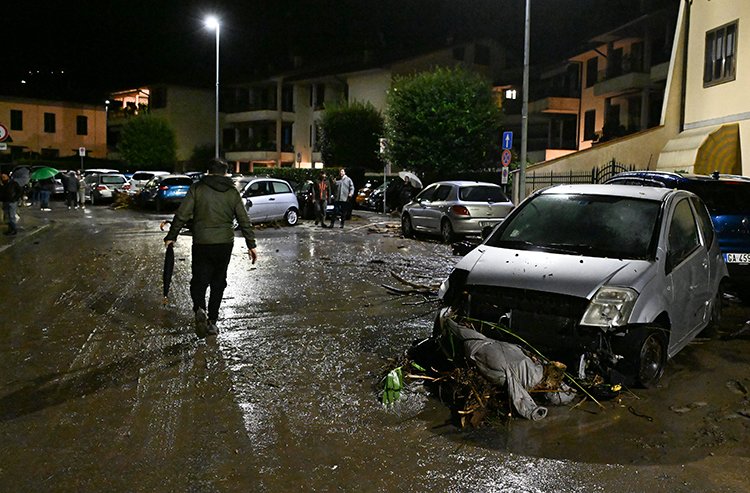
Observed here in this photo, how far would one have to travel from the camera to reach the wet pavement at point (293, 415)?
179 inches

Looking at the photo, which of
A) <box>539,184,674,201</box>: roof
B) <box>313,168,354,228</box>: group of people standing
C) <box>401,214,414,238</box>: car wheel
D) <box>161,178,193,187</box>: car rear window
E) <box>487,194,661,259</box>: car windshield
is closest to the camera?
<box>487,194,661,259</box>: car windshield

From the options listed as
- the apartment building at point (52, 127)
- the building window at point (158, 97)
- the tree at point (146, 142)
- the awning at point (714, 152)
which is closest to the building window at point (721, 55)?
the awning at point (714, 152)

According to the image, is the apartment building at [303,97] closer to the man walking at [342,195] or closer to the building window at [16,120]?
the building window at [16,120]

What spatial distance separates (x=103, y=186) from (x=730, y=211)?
111ft

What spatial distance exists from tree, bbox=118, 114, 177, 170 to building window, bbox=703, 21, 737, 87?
4962 centimetres

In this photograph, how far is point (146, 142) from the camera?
62.7 meters

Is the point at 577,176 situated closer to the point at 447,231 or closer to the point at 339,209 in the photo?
the point at 339,209

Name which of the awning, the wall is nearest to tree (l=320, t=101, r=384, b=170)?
the wall

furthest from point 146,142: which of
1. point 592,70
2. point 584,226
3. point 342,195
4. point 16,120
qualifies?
point 584,226

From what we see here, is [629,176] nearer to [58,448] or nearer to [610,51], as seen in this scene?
[58,448]

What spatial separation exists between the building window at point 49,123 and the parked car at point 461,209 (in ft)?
208

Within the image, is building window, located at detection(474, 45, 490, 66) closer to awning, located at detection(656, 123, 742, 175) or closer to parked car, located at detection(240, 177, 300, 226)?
awning, located at detection(656, 123, 742, 175)

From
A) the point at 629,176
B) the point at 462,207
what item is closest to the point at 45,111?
the point at 462,207

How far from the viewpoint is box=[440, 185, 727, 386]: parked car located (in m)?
6.00
